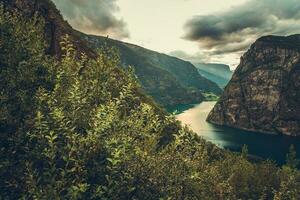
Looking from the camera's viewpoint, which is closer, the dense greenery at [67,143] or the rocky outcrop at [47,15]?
the dense greenery at [67,143]

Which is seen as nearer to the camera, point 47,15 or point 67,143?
point 67,143

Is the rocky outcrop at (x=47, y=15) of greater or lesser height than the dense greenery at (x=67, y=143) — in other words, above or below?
above

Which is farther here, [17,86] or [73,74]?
[73,74]

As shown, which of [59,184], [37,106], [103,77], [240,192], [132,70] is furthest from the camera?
[240,192]

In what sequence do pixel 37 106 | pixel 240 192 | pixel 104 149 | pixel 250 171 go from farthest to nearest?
pixel 250 171 → pixel 240 192 → pixel 37 106 → pixel 104 149

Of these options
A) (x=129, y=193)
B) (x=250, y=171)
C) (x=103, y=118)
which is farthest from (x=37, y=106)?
(x=250, y=171)

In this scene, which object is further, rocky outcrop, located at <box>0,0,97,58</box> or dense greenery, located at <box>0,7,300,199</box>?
rocky outcrop, located at <box>0,0,97,58</box>

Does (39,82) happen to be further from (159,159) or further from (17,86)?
(159,159)

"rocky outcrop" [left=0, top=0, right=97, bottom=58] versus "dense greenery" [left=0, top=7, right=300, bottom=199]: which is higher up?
"rocky outcrop" [left=0, top=0, right=97, bottom=58]

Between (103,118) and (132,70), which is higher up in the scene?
(132,70)

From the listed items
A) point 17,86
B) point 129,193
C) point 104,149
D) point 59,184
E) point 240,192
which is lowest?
point 240,192

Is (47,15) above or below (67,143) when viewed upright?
above
